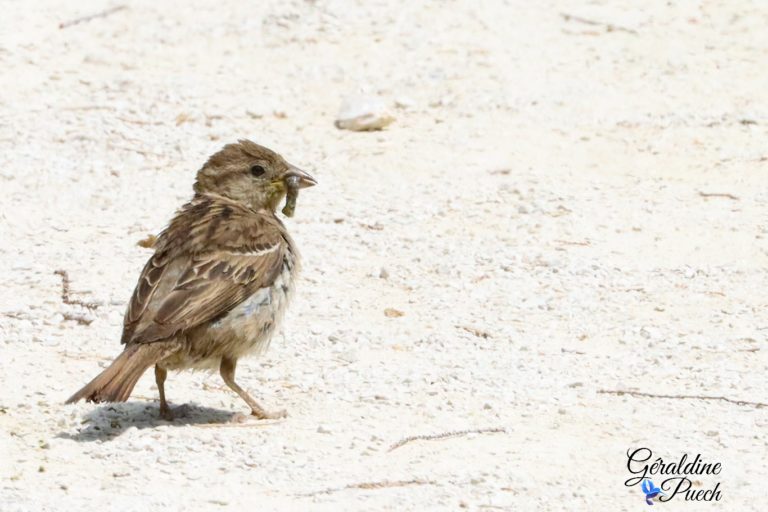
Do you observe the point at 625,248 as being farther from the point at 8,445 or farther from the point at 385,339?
the point at 8,445

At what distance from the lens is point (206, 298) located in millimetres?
6207

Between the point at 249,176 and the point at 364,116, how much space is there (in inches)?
120

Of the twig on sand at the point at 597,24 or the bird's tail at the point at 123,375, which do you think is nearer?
the bird's tail at the point at 123,375

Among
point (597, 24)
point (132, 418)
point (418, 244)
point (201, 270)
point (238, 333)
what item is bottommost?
point (418, 244)

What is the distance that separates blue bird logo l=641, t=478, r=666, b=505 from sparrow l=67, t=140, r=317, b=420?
67.7 inches

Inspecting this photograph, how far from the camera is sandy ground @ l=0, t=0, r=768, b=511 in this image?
5.81m

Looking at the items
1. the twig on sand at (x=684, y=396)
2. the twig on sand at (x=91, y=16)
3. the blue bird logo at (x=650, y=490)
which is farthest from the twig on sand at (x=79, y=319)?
the twig on sand at (x=91, y=16)

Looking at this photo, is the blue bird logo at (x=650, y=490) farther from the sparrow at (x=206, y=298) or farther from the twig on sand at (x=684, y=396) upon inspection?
the sparrow at (x=206, y=298)

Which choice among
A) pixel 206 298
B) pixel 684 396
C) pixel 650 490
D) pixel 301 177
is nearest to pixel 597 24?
pixel 301 177

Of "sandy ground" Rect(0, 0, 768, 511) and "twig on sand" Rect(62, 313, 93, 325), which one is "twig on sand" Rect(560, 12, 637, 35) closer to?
"sandy ground" Rect(0, 0, 768, 511)

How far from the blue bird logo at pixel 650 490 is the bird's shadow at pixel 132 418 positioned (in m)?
1.93

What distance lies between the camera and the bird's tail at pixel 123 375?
568 cm

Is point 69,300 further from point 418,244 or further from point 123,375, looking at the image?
point 418,244

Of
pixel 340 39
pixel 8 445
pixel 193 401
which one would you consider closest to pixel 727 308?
pixel 193 401
